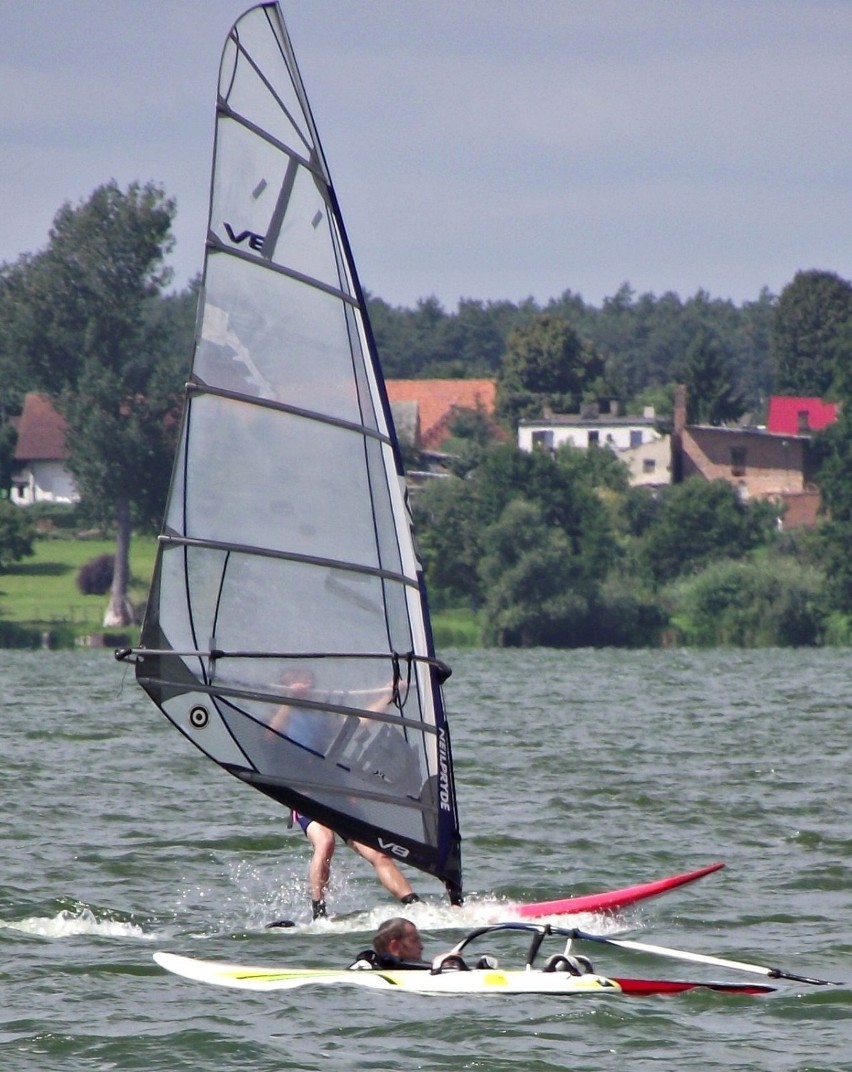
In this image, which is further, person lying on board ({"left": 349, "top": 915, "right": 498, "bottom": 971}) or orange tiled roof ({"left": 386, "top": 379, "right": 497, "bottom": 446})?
orange tiled roof ({"left": 386, "top": 379, "right": 497, "bottom": 446})

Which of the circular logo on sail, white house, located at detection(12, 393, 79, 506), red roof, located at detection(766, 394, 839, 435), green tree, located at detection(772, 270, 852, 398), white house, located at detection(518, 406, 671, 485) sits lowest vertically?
the circular logo on sail

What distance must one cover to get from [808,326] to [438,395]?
27007 millimetres

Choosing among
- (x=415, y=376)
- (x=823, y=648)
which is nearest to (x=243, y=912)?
(x=823, y=648)

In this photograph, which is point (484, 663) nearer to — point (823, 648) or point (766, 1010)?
point (823, 648)

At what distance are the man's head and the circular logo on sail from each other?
1.41m

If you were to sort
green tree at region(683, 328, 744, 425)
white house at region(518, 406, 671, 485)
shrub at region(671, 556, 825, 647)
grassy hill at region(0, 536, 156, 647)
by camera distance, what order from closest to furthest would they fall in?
shrub at region(671, 556, 825, 647)
grassy hill at region(0, 536, 156, 647)
white house at region(518, 406, 671, 485)
green tree at region(683, 328, 744, 425)

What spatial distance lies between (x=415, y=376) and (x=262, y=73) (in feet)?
479

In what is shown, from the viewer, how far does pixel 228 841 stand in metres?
15.0

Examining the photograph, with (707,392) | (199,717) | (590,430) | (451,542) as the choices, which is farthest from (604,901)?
(707,392)

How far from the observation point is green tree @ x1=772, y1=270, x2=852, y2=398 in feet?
401

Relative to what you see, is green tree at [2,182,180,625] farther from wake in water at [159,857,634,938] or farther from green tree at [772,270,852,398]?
green tree at [772,270,852,398]

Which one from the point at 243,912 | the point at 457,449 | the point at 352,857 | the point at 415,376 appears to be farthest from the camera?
the point at 415,376

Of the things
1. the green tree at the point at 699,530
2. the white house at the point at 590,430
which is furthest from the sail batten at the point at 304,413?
the white house at the point at 590,430

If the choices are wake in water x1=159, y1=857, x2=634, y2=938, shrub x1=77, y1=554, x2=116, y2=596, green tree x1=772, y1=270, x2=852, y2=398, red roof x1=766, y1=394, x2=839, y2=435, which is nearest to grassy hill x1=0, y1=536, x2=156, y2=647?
shrub x1=77, y1=554, x2=116, y2=596
